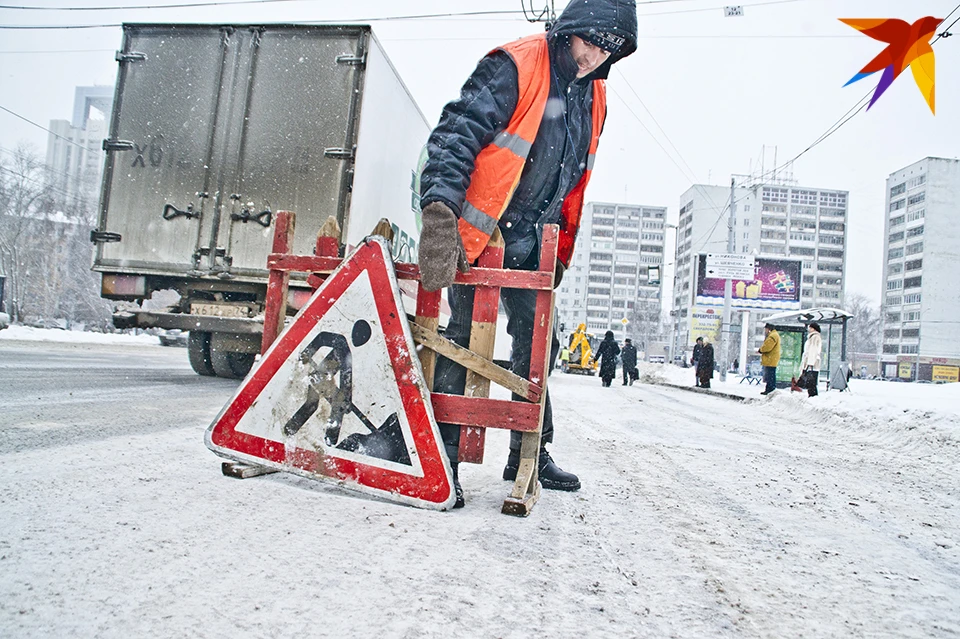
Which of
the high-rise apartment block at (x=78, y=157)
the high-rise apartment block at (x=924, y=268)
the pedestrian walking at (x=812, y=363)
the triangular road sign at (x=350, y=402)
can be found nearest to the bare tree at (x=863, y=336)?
the high-rise apartment block at (x=924, y=268)

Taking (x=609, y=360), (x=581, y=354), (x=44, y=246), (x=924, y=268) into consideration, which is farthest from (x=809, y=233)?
(x=44, y=246)

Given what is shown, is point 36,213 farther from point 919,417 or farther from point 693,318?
point 693,318

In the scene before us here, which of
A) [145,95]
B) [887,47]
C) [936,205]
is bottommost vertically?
[887,47]

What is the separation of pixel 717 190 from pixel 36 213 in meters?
99.5

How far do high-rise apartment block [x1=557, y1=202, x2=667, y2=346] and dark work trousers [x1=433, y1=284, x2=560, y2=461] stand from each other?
135827 mm

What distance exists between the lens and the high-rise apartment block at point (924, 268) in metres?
84.1

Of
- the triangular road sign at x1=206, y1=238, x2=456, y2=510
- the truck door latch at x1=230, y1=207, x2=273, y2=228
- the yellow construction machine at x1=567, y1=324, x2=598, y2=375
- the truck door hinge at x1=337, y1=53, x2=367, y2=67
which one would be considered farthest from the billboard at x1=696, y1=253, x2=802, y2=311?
the triangular road sign at x1=206, y1=238, x2=456, y2=510

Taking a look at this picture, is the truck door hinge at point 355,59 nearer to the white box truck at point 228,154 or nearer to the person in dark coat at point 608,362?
the white box truck at point 228,154

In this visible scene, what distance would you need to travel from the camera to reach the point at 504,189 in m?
2.47

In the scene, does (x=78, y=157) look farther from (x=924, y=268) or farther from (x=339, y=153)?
(x=924, y=268)

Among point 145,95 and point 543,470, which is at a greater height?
point 145,95

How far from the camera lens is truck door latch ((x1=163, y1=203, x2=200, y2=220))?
6.49 m

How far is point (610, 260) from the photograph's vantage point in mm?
146625

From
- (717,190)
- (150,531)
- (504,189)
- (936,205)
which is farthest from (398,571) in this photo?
(717,190)
